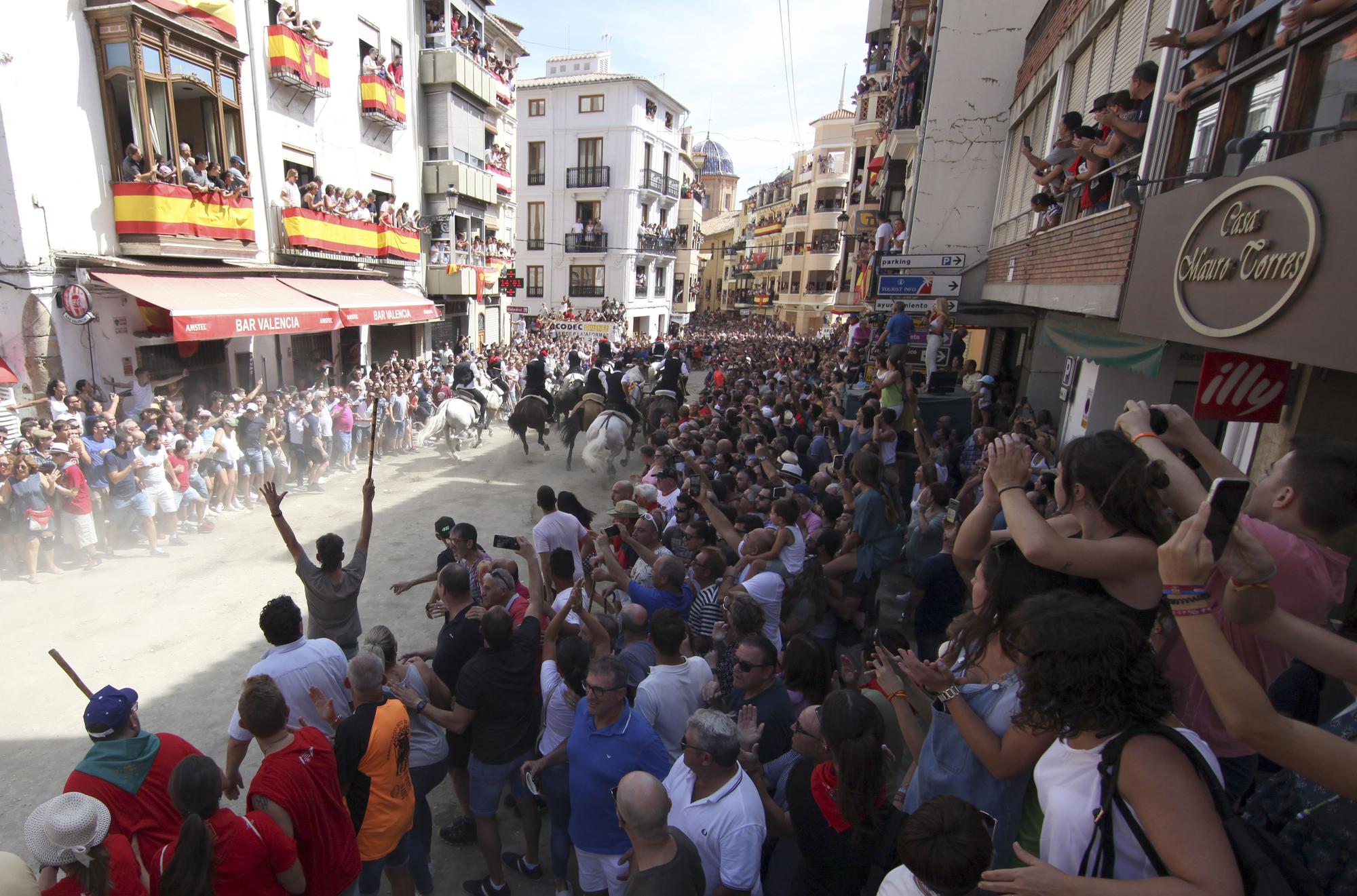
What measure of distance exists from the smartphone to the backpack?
476mm

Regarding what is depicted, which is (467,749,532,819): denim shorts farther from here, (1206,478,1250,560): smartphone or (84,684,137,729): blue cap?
(1206,478,1250,560): smartphone

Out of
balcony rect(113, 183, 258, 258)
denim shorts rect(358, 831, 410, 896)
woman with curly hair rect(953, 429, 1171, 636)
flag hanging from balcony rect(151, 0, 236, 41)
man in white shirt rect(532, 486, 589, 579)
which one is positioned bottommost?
denim shorts rect(358, 831, 410, 896)

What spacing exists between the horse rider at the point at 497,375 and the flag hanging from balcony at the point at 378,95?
6.99m

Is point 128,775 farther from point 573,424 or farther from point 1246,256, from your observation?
point 573,424

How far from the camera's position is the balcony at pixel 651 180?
3772 centimetres

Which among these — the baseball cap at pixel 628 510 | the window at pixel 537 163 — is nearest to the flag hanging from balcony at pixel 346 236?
the baseball cap at pixel 628 510

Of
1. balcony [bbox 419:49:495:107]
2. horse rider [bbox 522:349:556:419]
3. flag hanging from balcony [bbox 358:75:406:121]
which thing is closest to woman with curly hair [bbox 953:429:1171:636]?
horse rider [bbox 522:349:556:419]

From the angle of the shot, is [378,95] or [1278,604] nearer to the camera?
[1278,604]

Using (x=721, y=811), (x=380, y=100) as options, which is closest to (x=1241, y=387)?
(x=721, y=811)

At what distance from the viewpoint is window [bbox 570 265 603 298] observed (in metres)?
37.9

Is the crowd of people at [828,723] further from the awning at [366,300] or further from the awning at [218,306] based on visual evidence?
the awning at [366,300]

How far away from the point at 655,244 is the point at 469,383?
1121 inches

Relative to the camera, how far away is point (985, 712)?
7.22 feet

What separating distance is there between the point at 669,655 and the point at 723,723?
2.91 feet
